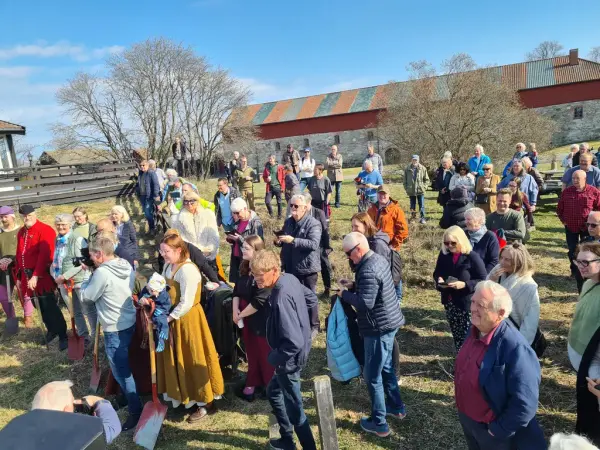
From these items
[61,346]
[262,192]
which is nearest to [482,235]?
[61,346]

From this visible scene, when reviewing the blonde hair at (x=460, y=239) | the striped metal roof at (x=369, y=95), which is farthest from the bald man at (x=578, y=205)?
the striped metal roof at (x=369, y=95)

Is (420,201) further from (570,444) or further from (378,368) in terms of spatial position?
(570,444)

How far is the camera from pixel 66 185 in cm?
1261

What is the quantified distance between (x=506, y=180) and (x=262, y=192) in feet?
36.7

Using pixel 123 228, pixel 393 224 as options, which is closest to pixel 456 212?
pixel 393 224

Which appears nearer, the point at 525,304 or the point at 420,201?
the point at 525,304

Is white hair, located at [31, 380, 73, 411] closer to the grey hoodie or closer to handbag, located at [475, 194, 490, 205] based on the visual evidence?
the grey hoodie

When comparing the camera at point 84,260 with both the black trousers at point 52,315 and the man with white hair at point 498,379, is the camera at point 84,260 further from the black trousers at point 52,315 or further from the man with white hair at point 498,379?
the man with white hair at point 498,379

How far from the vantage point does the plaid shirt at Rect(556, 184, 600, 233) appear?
18.5 feet

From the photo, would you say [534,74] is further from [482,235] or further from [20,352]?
[20,352]

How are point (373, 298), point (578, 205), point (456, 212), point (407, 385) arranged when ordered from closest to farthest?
1. point (373, 298)
2. point (407, 385)
3. point (578, 205)
4. point (456, 212)

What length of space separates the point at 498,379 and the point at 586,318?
127 cm

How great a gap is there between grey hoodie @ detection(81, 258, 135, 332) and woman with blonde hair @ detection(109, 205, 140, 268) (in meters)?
1.90

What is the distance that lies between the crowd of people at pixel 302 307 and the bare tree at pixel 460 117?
519 inches
